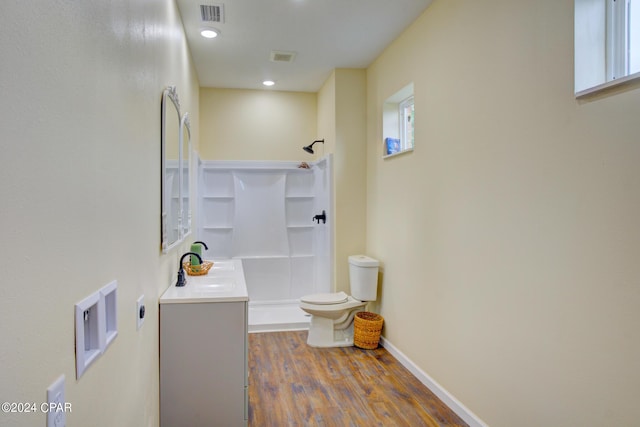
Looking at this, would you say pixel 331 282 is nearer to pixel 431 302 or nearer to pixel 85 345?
pixel 431 302

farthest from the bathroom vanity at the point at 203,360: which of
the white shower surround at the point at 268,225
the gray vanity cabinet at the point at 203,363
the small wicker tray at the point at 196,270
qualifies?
the white shower surround at the point at 268,225

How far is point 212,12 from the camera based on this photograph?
2809mm

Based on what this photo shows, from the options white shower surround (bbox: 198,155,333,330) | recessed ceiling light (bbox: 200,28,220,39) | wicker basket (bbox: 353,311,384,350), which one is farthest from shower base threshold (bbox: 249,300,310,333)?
recessed ceiling light (bbox: 200,28,220,39)

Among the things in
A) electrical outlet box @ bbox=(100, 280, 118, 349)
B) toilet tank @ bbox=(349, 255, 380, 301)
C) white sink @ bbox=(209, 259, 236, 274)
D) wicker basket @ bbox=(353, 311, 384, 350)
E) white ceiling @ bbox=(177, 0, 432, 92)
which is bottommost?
wicker basket @ bbox=(353, 311, 384, 350)

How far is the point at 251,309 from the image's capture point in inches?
182

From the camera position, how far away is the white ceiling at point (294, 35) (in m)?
2.75

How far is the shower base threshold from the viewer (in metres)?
4.09

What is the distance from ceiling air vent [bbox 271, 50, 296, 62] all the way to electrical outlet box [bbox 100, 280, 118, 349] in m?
2.90

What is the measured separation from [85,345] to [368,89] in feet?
11.7

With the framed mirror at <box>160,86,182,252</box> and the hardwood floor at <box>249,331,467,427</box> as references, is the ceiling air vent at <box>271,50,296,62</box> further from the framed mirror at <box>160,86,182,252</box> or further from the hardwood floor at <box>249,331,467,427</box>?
the hardwood floor at <box>249,331,467,427</box>

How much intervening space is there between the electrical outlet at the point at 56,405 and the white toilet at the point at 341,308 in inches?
113

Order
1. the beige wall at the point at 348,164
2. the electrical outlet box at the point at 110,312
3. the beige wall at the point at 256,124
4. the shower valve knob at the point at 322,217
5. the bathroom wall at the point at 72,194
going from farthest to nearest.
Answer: the beige wall at the point at 256,124 → the shower valve knob at the point at 322,217 → the beige wall at the point at 348,164 → the electrical outlet box at the point at 110,312 → the bathroom wall at the point at 72,194

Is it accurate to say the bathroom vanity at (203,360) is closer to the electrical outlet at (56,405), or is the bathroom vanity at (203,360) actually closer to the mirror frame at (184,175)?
the mirror frame at (184,175)

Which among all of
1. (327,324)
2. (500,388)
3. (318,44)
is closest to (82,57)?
(500,388)
